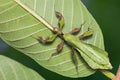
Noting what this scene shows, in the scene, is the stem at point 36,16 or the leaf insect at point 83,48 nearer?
the stem at point 36,16

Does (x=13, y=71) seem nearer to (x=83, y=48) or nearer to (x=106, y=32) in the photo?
(x=83, y=48)

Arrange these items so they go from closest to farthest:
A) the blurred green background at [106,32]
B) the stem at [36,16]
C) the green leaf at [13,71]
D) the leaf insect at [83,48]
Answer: the green leaf at [13,71] < the stem at [36,16] < the leaf insect at [83,48] < the blurred green background at [106,32]

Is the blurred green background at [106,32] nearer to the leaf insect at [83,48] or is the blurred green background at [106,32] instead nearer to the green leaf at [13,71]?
the leaf insect at [83,48]

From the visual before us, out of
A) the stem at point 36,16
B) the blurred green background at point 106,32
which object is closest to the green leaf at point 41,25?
the stem at point 36,16

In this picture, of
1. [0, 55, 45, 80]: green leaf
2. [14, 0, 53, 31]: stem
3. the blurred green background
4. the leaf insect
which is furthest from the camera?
the blurred green background

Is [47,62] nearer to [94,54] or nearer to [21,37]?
[21,37]

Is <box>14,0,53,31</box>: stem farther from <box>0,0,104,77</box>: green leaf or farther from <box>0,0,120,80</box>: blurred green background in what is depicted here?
<box>0,0,120,80</box>: blurred green background

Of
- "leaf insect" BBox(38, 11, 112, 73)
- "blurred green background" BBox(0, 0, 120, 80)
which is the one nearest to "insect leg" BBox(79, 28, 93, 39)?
"leaf insect" BBox(38, 11, 112, 73)
